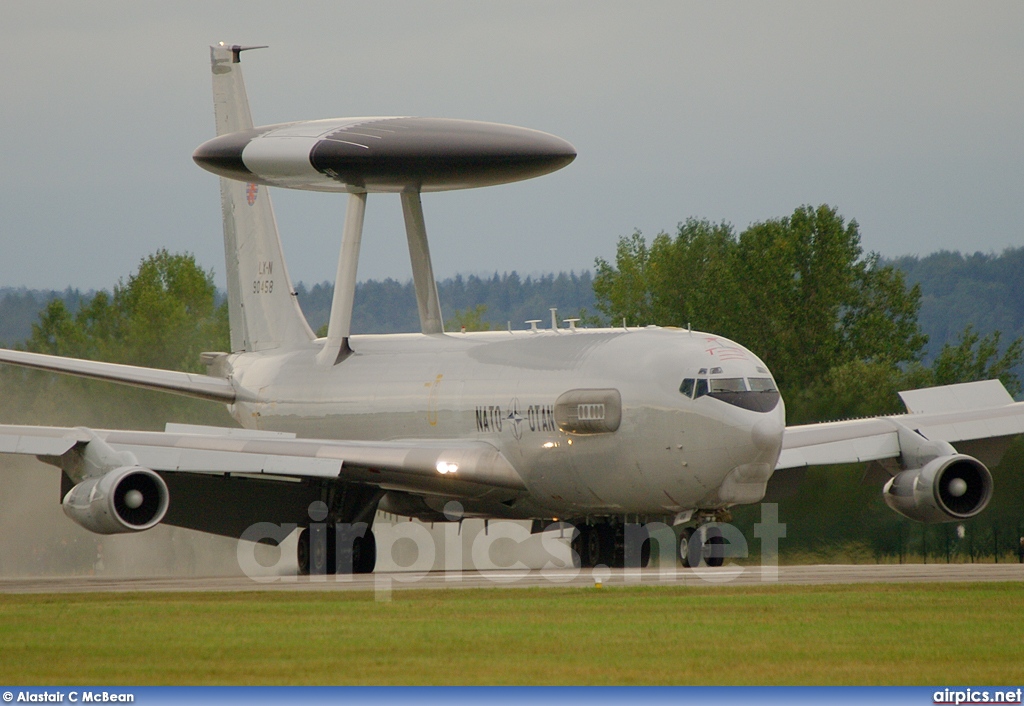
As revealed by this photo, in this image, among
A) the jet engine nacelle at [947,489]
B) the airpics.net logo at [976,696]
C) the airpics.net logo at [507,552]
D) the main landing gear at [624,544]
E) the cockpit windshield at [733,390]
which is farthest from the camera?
the main landing gear at [624,544]

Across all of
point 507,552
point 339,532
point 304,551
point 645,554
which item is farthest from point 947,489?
point 507,552

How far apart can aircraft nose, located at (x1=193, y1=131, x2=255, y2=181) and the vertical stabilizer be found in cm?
693

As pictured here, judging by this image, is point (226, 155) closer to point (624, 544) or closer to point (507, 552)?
point (624, 544)

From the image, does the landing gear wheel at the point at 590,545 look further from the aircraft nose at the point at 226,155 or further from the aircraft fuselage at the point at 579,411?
the aircraft nose at the point at 226,155

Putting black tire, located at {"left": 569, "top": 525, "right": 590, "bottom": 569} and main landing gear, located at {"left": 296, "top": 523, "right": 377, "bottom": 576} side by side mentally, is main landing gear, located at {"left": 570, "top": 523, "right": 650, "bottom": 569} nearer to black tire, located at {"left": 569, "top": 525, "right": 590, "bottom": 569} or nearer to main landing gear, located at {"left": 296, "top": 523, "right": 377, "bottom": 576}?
→ black tire, located at {"left": 569, "top": 525, "right": 590, "bottom": 569}

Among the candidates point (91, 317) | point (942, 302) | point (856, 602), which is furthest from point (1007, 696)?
point (942, 302)

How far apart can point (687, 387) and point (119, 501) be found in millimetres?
9075

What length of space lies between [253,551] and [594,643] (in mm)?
27564

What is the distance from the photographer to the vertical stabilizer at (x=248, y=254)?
43031 millimetres

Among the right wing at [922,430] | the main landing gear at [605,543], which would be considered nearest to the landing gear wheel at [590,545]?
the main landing gear at [605,543]

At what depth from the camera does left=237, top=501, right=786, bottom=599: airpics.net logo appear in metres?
31.0

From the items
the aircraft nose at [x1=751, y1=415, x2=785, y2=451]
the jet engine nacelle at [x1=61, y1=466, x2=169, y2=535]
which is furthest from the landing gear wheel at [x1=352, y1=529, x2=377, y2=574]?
the aircraft nose at [x1=751, y1=415, x2=785, y2=451]

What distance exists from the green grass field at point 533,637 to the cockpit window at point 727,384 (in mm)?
4872

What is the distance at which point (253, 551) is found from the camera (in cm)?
4469
